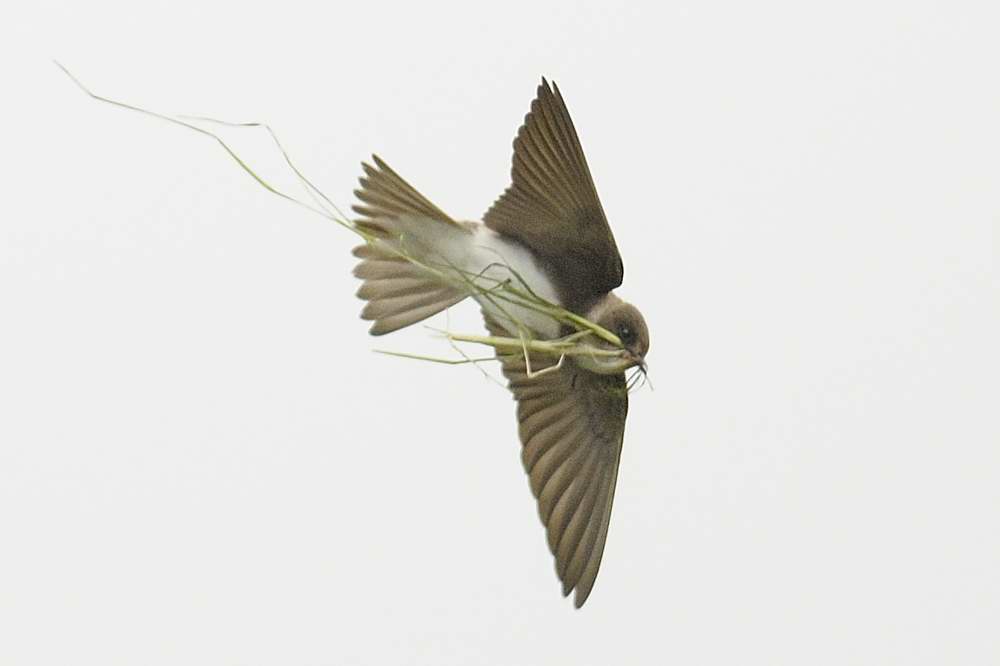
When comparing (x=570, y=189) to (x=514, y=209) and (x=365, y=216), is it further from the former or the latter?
(x=365, y=216)

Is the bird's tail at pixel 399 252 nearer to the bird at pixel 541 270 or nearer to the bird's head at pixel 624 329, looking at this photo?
the bird at pixel 541 270

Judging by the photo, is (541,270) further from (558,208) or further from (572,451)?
(572,451)

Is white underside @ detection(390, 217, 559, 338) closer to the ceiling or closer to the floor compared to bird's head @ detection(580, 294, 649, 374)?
closer to the ceiling

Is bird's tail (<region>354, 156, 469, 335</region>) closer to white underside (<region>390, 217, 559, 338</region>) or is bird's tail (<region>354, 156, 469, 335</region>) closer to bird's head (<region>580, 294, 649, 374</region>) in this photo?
white underside (<region>390, 217, 559, 338</region>)

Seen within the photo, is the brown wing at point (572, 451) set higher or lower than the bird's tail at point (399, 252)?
lower

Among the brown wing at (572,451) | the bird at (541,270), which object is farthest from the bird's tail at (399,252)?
the brown wing at (572,451)

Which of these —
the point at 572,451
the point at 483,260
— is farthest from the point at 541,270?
the point at 572,451

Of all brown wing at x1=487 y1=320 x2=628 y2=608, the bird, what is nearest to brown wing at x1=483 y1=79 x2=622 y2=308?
the bird
